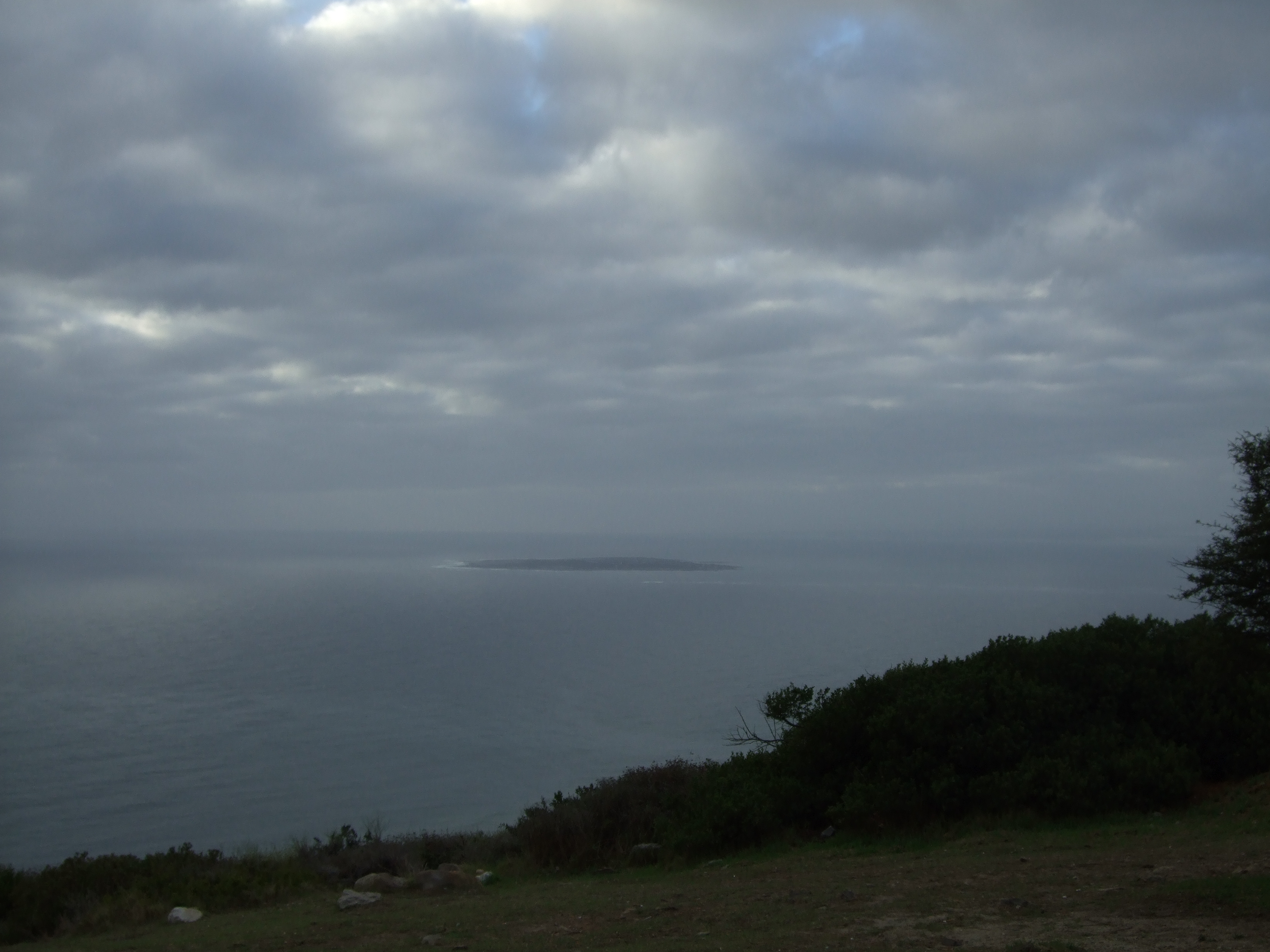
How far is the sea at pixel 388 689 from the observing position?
3609 cm

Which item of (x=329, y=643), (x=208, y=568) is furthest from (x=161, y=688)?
(x=208, y=568)

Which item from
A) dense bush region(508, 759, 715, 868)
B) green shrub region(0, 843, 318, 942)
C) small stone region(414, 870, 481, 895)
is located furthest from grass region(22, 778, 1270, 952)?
dense bush region(508, 759, 715, 868)

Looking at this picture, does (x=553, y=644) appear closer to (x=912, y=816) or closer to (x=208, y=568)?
(x=912, y=816)

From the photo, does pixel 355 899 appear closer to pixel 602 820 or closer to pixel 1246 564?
pixel 602 820

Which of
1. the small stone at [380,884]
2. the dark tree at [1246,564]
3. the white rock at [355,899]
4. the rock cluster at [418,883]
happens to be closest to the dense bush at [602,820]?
the rock cluster at [418,883]

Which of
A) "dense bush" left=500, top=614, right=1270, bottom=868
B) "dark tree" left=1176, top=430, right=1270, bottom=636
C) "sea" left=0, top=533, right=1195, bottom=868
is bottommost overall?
"sea" left=0, top=533, right=1195, bottom=868

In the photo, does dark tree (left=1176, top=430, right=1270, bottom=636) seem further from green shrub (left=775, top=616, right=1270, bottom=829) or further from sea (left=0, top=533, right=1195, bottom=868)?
sea (left=0, top=533, right=1195, bottom=868)

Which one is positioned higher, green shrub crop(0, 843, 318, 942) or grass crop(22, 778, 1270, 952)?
grass crop(22, 778, 1270, 952)

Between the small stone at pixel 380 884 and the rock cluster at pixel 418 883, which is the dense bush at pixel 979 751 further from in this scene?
the small stone at pixel 380 884

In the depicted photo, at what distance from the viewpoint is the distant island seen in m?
174

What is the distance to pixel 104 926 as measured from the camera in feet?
42.9

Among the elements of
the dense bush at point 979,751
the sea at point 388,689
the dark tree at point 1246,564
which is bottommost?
the sea at point 388,689

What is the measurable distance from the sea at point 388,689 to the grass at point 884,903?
15546 millimetres

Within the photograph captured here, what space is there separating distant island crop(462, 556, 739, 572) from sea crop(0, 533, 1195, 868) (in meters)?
50.4
